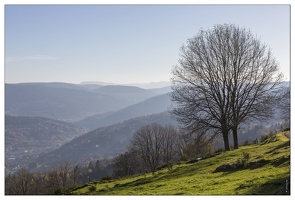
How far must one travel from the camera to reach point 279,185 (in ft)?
38.4

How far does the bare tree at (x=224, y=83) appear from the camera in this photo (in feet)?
91.2

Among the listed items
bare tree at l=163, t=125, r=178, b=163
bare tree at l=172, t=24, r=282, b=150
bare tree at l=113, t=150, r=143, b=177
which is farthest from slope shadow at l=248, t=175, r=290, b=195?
bare tree at l=163, t=125, r=178, b=163

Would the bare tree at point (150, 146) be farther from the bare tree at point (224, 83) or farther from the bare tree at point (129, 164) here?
the bare tree at point (224, 83)

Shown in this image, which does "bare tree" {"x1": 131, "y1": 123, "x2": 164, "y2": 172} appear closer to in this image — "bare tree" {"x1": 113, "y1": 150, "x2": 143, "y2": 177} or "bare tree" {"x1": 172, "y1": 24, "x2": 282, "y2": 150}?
"bare tree" {"x1": 113, "y1": 150, "x2": 143, "y2": 177}

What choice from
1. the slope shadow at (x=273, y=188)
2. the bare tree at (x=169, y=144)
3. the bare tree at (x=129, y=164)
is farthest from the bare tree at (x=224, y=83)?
the bare tree at (x=169, y=144)

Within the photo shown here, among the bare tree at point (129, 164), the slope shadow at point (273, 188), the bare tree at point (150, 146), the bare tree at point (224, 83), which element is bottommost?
the bare tree at point (129, 164)

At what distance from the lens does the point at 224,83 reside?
28.7 metres

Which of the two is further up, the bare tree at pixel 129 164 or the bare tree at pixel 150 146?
the bare tree at pixel 150 146

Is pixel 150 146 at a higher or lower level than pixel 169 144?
higher

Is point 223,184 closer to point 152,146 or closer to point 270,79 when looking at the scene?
point 270,79

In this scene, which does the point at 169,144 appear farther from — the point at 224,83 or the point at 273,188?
the point at 273,188

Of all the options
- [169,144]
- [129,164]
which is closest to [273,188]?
[129,164]
